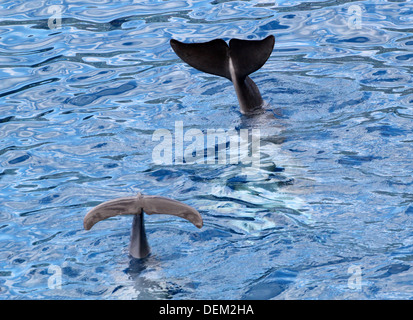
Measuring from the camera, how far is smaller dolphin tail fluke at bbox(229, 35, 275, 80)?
7561 millimetres

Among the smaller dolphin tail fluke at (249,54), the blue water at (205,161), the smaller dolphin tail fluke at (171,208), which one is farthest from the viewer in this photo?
the smaller dolphin tail fluke at (249,54)

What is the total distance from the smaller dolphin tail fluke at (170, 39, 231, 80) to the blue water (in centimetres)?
70

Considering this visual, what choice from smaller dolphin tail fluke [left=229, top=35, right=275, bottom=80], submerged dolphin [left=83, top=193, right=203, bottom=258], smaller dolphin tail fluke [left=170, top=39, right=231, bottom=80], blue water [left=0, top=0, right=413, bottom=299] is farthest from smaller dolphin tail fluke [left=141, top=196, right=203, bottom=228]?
smaller dolphin tail fluke [left=170, top=39, right=231, bottom=80]

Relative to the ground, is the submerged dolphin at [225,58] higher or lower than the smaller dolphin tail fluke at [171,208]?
higher

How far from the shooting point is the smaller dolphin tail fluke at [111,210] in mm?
5445

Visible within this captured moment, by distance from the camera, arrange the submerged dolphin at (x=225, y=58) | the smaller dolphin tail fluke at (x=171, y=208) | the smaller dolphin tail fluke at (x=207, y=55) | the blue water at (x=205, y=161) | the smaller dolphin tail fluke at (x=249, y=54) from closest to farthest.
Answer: the smaller dolphin tail fluke at (x=171, y=208) < the blue water at (x=205, y=161) < the smaller dolphin tail fluke at (x=249, y=54) < the submerged dolphin at (x=225, y=58) < the smaller dolphin tail fluke at (x=207, y=55)

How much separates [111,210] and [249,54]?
2.97 m

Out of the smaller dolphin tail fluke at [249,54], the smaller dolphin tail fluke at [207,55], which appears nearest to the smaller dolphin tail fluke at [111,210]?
the smaller dolphin tail fluke at [249,54]

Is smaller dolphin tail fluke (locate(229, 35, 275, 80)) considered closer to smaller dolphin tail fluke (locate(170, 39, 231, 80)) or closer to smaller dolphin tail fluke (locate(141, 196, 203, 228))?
smaller dolphin tail fluke (locate(170, 39, 231, 80))

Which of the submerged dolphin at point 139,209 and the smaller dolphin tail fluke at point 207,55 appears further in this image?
the smaller dolphin tail fluke at point 207,55

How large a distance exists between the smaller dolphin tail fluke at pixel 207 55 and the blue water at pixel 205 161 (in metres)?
Answer: 0.70

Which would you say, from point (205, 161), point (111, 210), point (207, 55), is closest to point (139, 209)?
point (111, 210)

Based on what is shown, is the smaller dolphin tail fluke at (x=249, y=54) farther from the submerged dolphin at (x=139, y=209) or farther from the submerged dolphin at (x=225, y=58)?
the submerged dolphin at (x=139, y=209)

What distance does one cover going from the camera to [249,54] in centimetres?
779
